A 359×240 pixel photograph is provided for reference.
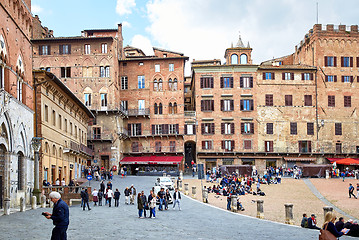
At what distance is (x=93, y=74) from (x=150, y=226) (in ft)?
149

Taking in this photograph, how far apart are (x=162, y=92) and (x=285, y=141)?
1788 cm

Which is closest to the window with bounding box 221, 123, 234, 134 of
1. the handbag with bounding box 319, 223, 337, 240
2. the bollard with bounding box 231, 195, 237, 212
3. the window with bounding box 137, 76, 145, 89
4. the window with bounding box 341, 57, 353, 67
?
the window with bounding box 137, 76, 145, 89

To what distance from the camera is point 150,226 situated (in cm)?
2080

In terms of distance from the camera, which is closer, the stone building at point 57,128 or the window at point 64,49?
the stone building at point 57,128

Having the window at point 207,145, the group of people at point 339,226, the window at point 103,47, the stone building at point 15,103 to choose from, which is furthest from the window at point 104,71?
the group of people at point 339,226

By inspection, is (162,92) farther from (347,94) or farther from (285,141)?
(347,94)

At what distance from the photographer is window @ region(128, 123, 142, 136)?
66.9 meters

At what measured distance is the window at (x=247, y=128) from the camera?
65188 millimetres

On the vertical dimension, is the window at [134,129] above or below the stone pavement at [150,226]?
above

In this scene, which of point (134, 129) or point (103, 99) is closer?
point (103, 99)

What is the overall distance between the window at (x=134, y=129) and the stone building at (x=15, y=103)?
34.7m

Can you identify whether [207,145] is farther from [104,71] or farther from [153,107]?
[104,71]

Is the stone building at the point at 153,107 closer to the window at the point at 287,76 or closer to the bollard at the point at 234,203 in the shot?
the window at the point at 287,76

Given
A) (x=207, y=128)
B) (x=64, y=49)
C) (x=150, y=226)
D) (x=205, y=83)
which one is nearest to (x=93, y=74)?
(x=64, y=49)
